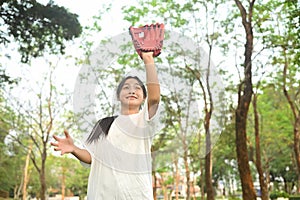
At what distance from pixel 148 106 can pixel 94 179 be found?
494mm

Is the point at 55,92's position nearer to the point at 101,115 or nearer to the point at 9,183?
the point at 9,183

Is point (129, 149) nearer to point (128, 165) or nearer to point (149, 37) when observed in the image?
point (128, 165)

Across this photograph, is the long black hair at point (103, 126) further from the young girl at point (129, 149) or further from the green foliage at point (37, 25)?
the green foliage at point (37, 25)

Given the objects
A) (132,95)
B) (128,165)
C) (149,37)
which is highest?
(149,37)

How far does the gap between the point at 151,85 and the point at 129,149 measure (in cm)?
34

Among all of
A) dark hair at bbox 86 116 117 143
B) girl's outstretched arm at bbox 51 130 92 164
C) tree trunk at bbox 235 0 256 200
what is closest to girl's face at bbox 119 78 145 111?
dark hair at bbox 86 116 117 143

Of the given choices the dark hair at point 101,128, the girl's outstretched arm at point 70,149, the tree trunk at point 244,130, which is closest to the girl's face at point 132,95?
the dark hair at point 101,128

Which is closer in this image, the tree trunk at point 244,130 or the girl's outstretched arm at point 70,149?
the girl's outstretched arm at point 70,149

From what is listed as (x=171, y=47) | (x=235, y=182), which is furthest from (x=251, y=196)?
(x=235, y=182)

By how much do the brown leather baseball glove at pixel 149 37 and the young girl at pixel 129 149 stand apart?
3 cm

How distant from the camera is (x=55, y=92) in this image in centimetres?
1986

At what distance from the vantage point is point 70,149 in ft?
8.11

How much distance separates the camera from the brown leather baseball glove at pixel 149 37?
6.81ft

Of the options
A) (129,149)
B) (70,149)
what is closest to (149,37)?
(129,149)
